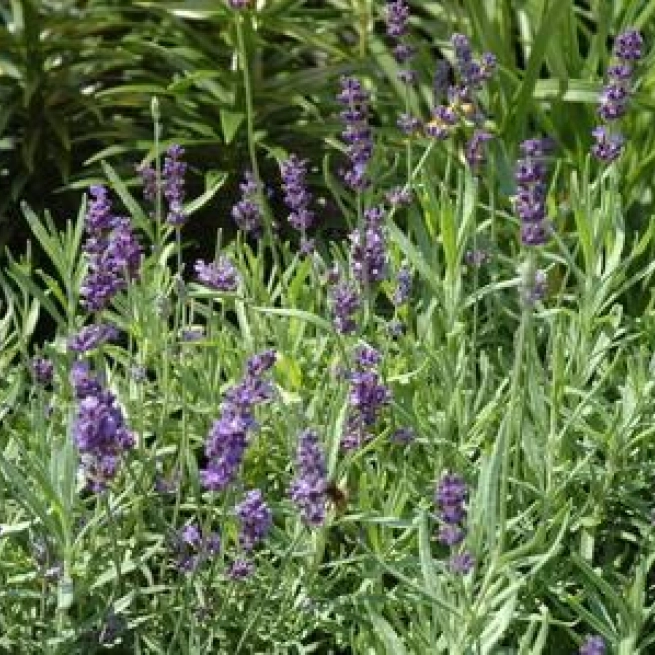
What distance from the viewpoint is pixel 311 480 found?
225 centimetres

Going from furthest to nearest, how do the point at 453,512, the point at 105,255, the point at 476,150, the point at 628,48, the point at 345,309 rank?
1. the point at 476,150
2. the point at 628,48
3. the point at 345,309
4. the point at 105,255
5. the point at 453,512

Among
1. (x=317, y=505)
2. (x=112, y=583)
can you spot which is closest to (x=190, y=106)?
(x=112, y=583)

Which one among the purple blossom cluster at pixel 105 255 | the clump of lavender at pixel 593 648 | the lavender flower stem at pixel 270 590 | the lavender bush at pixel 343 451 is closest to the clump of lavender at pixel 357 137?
the lavender bush at pixel 343 451

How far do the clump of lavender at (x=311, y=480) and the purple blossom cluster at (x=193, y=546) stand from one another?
8.5 inches

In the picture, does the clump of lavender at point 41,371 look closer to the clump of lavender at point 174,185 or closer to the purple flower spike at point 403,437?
the clump of lavender at point 174,185

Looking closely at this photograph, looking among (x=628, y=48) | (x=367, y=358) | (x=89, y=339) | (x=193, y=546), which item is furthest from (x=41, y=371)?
(x=628, y=48)

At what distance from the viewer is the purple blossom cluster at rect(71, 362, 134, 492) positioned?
2.10 m

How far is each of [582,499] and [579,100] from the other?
1.77m

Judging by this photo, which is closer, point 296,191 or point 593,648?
point 593,648

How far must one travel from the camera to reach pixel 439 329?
3238mm

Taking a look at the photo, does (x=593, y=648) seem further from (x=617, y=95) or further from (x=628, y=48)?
(x=628, y=48)

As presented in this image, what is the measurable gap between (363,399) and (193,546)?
0.35m

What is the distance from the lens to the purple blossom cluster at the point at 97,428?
2.10 metres

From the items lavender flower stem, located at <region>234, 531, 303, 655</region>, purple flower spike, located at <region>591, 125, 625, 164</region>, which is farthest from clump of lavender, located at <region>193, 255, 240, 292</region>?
purple flower spike, located at <region>591, 125, 625, 164</region>
